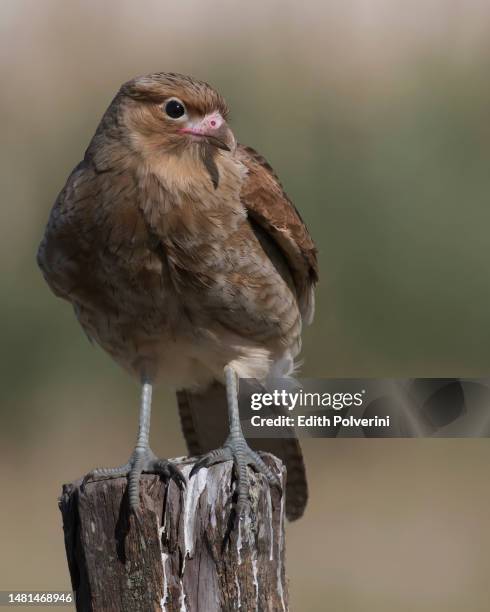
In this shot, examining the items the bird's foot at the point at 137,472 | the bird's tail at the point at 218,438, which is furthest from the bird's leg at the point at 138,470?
the bird's tail at the point at 218,438

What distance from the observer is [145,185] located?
14.7ft

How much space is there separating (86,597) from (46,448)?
4.63 metres

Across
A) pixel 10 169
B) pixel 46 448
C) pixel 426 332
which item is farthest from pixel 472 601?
pixel 10 169

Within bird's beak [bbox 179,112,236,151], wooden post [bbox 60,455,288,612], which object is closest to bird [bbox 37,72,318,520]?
bird's beak [bbox 179,112,236,151]

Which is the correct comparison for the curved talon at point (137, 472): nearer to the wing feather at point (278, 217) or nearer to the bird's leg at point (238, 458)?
the bird's leg at point (238, 458)

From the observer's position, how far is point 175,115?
4.52 metres

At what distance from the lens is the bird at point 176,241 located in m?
4.46

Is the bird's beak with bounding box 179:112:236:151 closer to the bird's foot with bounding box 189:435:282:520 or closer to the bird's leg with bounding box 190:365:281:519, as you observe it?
the bird's leg with bounding box 190:365:281:519

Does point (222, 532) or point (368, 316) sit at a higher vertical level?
point (368, 316)

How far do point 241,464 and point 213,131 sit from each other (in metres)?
1.32

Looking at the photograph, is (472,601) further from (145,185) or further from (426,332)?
(145,185)

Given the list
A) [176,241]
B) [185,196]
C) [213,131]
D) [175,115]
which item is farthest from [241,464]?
[175,115]

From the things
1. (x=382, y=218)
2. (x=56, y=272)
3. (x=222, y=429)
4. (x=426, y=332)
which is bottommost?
(x=222, y=429)

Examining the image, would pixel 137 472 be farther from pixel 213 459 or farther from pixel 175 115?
pixel 175 115
